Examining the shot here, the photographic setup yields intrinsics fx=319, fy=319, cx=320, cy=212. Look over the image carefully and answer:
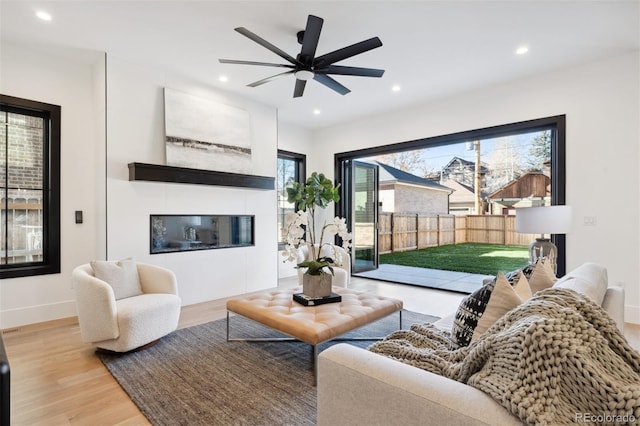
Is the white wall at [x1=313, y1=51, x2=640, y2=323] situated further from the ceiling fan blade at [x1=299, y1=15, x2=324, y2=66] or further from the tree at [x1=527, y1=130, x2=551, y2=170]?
the ceiling fan blade at [x1=299, y1=15, x2=324, y2=66]

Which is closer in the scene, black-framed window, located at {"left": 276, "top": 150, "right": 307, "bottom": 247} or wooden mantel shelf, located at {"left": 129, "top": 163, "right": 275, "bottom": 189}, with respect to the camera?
wooden mantel shelf, located at {"left": 129, "top": 163, "right": 275, "bottom": 189}

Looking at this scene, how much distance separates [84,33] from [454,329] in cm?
404

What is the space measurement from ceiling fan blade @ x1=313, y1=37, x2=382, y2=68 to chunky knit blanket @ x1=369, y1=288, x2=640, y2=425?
7.30 ft

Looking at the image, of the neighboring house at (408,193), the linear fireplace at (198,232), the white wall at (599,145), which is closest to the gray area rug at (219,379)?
the linear fireplace at (198,232)

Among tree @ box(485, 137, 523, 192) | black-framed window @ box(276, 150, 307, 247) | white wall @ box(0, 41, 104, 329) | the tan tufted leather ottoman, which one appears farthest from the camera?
black-framed window @ box(276, 150, 307, 247)

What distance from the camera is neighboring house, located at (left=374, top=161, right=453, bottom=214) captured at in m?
8.77

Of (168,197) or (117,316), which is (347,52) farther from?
(117,316)

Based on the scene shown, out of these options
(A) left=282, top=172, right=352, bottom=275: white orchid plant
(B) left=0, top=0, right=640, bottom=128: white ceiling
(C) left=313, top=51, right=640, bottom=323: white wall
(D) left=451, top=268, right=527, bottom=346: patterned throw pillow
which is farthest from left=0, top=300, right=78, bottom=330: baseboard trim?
(C) left=313, top=51, right=640, bottom=323: white wall

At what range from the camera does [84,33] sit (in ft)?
10.1

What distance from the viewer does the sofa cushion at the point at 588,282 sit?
1.46m

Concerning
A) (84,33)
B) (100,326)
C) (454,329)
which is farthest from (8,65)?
(454,329)

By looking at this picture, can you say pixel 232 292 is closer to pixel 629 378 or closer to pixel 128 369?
pixel 128 369

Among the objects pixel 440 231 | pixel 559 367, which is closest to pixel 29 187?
pixel 559 367

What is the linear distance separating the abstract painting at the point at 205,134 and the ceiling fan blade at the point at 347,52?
1998mm
